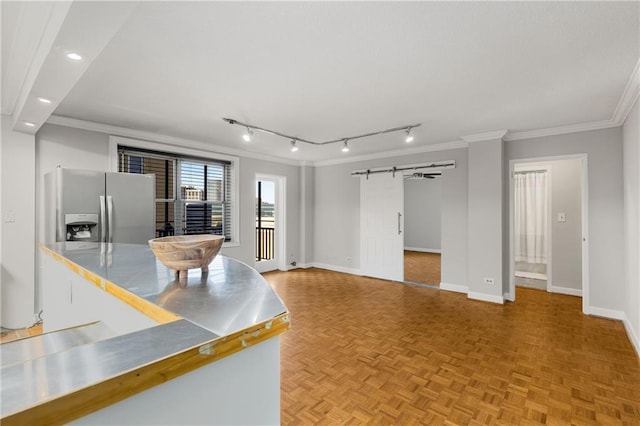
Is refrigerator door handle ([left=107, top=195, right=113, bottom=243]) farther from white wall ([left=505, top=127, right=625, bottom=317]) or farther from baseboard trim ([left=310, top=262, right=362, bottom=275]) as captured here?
white wall ([left=505, top=127, right=625, bottom=317])

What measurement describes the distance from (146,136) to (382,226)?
406 cm

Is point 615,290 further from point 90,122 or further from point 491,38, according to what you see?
point 90,122

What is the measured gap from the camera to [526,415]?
1883mm

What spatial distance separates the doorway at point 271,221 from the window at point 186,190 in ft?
3.37

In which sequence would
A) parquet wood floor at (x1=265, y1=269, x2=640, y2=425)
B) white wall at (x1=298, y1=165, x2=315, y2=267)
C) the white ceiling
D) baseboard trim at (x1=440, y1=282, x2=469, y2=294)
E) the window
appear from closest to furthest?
the white ceiling
parquet wood floor at (x1=265, y1=269, x2=640, y2=425)
the window
baseboard trim at (x1=440, y1=282, x2=469, y2=294)
white wall at (x1=298, y1=165, x2=315, y2=267)

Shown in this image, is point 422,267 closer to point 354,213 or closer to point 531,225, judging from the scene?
point 354,213

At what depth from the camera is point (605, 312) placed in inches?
143

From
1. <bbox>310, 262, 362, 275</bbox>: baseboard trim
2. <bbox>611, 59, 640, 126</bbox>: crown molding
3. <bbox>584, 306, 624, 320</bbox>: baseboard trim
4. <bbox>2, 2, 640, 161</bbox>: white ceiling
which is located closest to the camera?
<bbox>2, 2, 640, 161</bbox>: white ceiling

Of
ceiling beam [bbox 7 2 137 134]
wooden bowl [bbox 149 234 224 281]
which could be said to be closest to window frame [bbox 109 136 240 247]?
ceiling beam [bbox 7 2 137 134]

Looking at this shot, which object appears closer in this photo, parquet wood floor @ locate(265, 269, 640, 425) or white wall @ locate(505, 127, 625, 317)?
parquet wood floor @ locate(265, 269, 640, 425)

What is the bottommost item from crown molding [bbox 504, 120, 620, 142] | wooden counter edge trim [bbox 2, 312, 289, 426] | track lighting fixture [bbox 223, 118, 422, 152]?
wooden counter edge trim [bbox 2, 312, 289, 426]

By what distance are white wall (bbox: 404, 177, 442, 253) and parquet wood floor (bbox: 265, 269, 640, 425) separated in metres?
4.81

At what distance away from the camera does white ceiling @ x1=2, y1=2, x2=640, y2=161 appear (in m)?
1.71

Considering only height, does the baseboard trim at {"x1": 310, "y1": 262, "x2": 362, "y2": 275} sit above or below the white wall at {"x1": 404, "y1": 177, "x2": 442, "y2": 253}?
below
